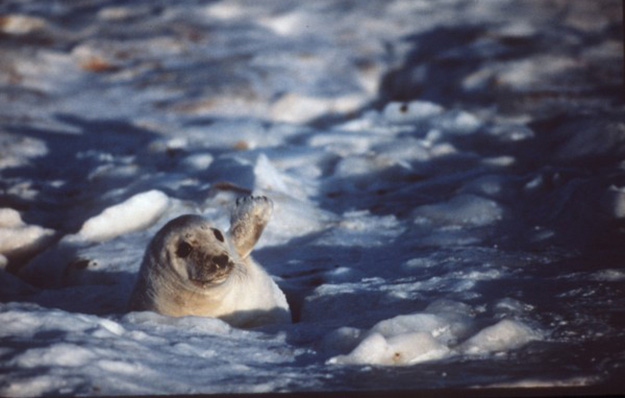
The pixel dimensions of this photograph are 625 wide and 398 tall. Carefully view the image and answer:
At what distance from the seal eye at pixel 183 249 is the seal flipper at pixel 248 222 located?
33cm

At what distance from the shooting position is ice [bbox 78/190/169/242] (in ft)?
12.2

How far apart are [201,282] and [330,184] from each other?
200 cm

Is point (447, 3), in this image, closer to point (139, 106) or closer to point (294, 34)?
point (294, 34)

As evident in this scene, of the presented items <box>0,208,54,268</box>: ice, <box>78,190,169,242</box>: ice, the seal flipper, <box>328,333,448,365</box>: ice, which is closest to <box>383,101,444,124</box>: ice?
<box>78,190,169,242</box>: ice

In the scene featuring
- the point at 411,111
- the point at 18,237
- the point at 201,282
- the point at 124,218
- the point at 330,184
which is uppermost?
the point at 411,111

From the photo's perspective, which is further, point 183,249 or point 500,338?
point 183,249

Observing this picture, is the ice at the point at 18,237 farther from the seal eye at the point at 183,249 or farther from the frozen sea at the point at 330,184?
the seal eye at the point at 183,249

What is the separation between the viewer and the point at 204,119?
19.0 ft

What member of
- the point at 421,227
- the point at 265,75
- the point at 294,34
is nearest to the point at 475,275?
the point at 421,227

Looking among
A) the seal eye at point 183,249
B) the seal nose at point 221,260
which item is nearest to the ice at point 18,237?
the seal eye at point 183,249

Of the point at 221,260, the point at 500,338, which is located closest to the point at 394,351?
the point at 500,338

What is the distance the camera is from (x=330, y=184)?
15.0 feet

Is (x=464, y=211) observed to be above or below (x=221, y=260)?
above

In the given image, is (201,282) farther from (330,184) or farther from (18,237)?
(330,184)
